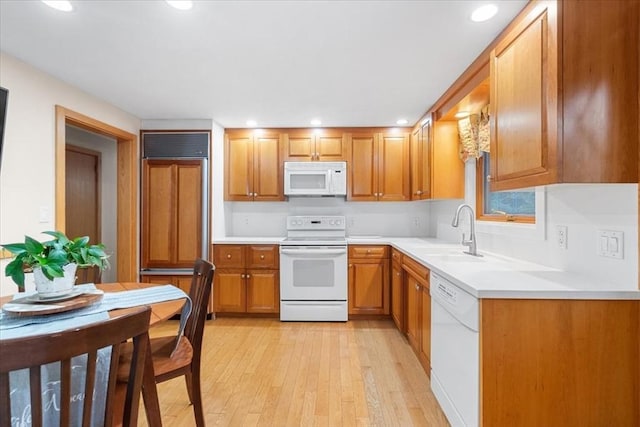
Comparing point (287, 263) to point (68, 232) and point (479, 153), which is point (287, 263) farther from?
point (68, 232)

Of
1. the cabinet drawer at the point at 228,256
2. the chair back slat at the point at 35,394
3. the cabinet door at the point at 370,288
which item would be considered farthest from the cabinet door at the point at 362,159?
the chair back slat at the point at 35,394

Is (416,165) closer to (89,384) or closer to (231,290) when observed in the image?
(231,290)

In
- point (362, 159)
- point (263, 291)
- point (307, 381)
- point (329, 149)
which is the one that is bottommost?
point (307, 381)

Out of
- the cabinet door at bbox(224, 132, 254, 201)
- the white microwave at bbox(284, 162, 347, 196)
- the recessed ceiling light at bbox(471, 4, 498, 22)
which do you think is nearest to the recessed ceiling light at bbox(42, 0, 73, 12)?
the recessed ceiling light at bbox(471, 4, 498, 22)

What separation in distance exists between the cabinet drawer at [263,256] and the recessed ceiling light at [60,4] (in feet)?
7.75

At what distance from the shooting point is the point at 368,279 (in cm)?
333

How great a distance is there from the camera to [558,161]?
1.23m

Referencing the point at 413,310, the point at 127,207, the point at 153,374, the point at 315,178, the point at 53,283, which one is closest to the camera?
the point at 153,374

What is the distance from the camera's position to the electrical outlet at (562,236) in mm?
1604

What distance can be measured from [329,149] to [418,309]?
6.74 ft

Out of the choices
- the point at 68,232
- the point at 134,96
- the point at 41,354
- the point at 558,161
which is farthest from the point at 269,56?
the point at 68,232

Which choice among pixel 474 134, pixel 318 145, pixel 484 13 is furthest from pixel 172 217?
pixel 484 13

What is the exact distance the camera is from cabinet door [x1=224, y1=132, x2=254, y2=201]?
12.0 feet

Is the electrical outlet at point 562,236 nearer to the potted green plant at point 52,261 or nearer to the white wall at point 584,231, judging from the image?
the white wall at point 584,231
